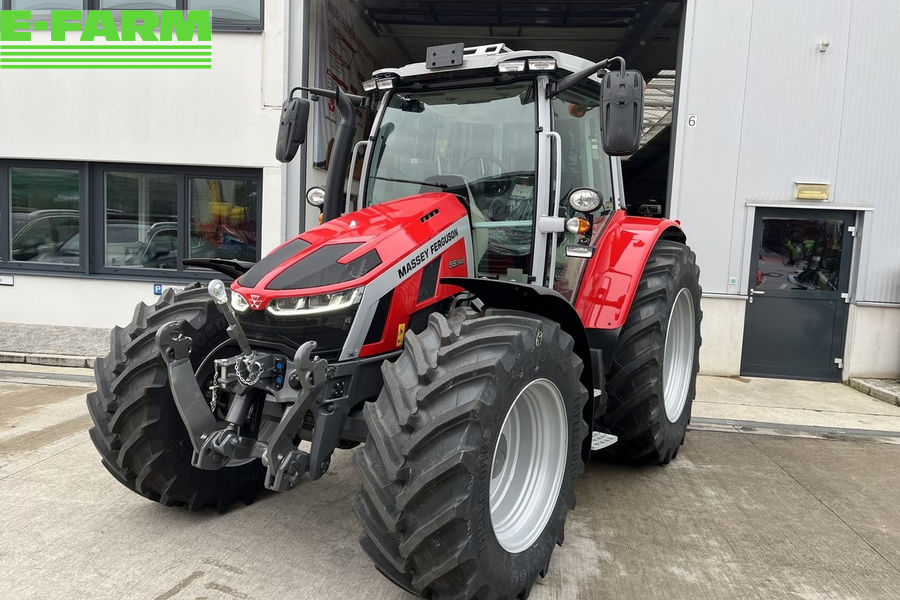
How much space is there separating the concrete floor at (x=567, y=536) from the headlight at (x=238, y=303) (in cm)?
106

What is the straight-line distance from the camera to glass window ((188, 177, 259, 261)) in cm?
807

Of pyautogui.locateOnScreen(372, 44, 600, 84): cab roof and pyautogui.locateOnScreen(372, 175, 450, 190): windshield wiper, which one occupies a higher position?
pyautogui.locateOnScreen(372, 44, 600, 84): cab roof

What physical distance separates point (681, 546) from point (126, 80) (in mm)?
7840

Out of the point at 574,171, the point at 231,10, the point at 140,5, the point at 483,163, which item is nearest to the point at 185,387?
the point at 483,163

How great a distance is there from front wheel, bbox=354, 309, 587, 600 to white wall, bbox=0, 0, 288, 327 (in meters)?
5.85

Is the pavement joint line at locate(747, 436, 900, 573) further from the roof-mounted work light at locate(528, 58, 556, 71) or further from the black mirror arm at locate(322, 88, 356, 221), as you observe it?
the black mirror arm at locate(322, 88, 356, 221)

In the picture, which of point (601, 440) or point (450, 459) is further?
point (601, 440)

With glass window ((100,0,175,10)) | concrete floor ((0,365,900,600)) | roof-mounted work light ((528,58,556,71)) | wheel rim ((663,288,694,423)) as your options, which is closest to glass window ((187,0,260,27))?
glass window ((100,0,175,10))

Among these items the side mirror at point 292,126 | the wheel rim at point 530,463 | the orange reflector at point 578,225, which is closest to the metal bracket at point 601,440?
the wheel rim at point 530,463

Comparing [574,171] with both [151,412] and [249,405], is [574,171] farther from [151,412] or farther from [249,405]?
[151,412]

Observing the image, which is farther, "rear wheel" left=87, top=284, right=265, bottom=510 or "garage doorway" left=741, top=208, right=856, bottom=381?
"garage doorway" left=741, top=208, right=856, bottom=381

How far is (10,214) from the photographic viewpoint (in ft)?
27.5

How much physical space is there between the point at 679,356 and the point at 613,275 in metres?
1.27

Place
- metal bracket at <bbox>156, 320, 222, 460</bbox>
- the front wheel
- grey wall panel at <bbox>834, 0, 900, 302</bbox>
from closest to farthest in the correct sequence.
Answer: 1. the front wheel
2. metal bracket at <bbox>156, 320, 222, 460</bbox>
3. grey wall panel at <bbox>834, 0, 900, 302</bbox>
